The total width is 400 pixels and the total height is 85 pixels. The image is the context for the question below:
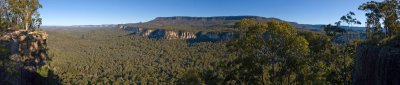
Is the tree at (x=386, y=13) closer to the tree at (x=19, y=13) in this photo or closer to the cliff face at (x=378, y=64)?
the cliff face at (x=378, y=64)

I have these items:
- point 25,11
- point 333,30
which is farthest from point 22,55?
point 333,30

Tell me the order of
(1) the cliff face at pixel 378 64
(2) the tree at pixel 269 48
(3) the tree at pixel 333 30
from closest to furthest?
(1) the cliff face at pixel 378 64 < (2) the tree at pixel 269 48 < (3) the tree at pixel 333 30

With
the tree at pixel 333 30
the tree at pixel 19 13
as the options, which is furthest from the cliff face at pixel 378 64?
the tree at pixel 19 13

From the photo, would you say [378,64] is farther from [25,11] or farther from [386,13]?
[25,11]

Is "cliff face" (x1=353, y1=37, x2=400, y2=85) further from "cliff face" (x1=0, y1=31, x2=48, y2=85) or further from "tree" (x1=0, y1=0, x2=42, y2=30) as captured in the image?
"tree" (x1=0, y1=0, x2=42, y2=30)

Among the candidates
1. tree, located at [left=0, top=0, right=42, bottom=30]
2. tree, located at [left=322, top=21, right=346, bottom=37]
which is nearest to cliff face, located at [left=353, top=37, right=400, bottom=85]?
tree, located at [left=322, top=21, right=346, bottom=37]

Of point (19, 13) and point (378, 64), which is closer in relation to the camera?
point (378, 64)
